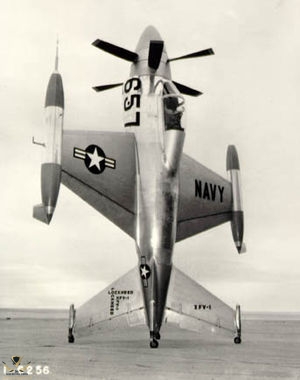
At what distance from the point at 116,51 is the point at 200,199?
6639mm

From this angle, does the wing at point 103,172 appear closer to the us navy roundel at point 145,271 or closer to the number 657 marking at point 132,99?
the number 657 marking at point 132,99

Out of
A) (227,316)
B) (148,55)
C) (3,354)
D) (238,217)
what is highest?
(148,55)

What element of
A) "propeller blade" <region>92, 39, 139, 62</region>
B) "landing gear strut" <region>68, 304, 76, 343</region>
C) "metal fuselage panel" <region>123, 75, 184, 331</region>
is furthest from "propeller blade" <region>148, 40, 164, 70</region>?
"landing gear strut" <region>68, 304, 76, 343</region>

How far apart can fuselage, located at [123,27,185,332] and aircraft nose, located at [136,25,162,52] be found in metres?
2.99

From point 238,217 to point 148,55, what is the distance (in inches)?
282

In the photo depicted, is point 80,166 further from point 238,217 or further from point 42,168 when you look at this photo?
point 238,217

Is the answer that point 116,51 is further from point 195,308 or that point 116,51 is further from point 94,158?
point 195,308

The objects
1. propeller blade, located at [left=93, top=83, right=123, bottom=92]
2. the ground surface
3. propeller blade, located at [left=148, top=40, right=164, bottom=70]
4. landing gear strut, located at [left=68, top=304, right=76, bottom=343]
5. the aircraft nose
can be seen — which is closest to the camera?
the ground surface

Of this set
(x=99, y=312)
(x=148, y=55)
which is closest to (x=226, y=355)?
(x=99, y=312)

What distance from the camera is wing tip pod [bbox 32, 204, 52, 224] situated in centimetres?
1339

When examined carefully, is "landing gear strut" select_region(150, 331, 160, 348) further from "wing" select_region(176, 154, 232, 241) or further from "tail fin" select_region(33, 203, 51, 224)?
"tail fin" select_region(33, 203, 51, 224)

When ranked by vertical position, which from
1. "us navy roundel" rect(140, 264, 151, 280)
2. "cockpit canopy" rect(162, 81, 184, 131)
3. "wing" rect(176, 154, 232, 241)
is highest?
"cockpit canopy" rect(162, 81, 184, 131)

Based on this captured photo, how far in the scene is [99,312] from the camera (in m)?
16.2

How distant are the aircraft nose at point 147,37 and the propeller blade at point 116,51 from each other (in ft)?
2.22
